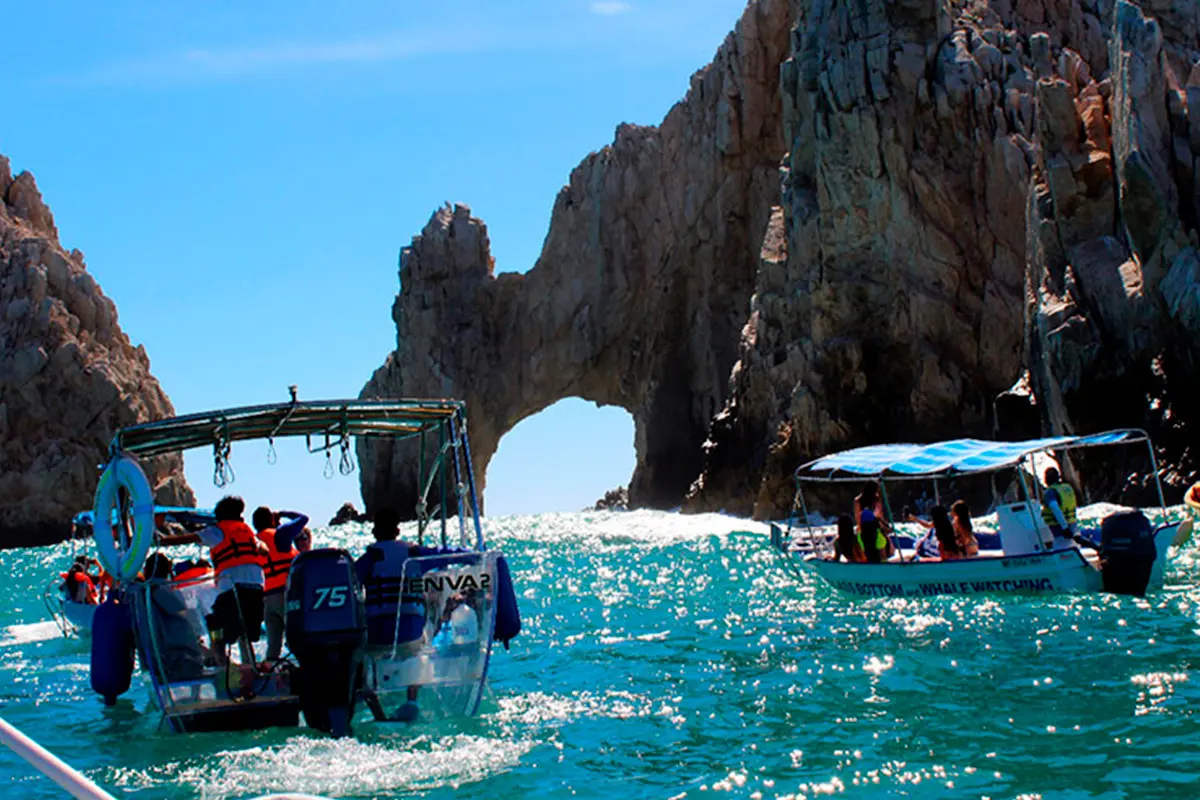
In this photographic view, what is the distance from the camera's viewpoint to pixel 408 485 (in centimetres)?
8200

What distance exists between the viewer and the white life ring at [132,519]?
11203mm

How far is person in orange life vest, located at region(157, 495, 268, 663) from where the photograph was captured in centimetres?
1144

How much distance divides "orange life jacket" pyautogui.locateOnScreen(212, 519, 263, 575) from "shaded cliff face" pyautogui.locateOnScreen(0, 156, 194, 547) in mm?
76532

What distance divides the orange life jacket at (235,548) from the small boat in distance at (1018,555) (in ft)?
40.8

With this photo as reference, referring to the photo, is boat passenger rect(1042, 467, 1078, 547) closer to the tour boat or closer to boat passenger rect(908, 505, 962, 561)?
boat passenger rect(908, 505, 962, 561)

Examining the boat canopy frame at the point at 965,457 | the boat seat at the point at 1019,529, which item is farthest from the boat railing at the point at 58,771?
the boat seat at the point at 1019,529

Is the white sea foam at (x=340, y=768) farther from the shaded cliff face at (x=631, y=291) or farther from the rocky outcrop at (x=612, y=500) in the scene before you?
the rocky outcrop at (x=612, y=500)

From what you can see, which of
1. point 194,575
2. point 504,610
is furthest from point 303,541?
point 504,610

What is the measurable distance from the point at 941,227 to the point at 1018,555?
33587 millimetres

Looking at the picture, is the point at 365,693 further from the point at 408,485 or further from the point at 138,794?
the point at 408,485

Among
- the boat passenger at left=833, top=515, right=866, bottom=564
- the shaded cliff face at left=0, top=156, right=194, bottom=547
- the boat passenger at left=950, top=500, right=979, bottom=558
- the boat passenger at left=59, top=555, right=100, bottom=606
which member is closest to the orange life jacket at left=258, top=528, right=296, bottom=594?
the boat passenger at left=833, top=515, right=866, bottom=564

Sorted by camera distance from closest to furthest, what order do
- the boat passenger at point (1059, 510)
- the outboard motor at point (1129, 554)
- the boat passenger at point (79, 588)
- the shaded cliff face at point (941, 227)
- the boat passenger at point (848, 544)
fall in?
1. the outboard motor at point (1129, 554)
2. the boat passenger at point (1059, 510)
3. the boat passenger at point (848, 544)
4. the boat passenger at point (79, 588)
5. the shaded cliff face at point (941, 227)

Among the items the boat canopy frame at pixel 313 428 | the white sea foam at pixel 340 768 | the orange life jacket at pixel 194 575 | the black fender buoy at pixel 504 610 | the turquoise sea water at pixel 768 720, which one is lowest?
the turquoise sea water at pixel 768 720

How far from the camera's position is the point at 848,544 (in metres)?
22.7
